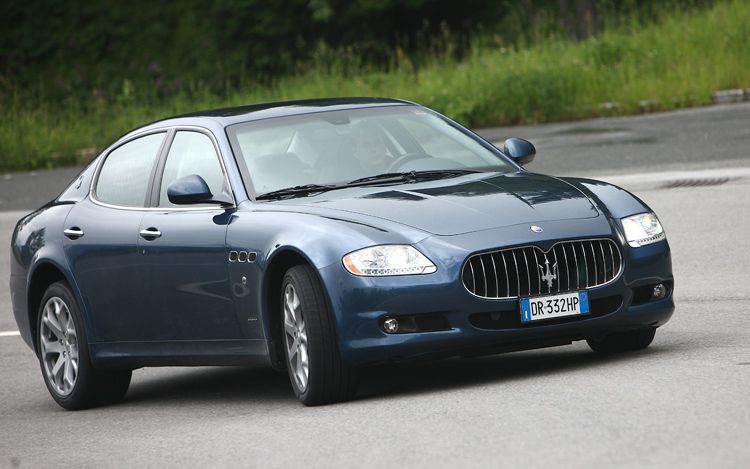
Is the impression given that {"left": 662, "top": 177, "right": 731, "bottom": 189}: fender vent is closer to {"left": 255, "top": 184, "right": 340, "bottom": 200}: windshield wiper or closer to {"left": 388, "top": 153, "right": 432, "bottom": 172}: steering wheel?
{"left": 388, "top": 153, "right": 432, "bottom": 172}: steering wheel

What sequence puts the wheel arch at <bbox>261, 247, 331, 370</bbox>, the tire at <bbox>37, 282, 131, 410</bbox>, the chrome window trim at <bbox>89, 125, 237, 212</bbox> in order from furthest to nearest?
the tire at <bbox>37, 282, 131, 410</bbox> → the chrome window trim at <bbox>89, 125, 237, 212</bbox> → the wheel arch at <bbox>261, 247, 331, 370</bbox>

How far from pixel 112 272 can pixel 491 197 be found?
2.39 m

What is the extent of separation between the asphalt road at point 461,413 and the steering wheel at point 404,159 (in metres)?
1.13

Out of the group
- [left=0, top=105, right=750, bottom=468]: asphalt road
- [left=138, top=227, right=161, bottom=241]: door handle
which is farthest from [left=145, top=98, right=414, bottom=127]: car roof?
[left=0, top=105, right=750, bottom=468]: asphalt road

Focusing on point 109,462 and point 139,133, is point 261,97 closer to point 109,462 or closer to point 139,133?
point 139,133

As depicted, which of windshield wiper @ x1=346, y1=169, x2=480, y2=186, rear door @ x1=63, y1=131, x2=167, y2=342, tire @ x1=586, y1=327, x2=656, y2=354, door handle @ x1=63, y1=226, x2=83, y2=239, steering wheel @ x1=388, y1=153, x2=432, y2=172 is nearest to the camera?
tire @ x1=586, y1=327, x2=656, y2=354

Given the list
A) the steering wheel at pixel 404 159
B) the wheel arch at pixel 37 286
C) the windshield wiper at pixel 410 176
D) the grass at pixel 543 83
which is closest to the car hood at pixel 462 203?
the windshield wiper at pixel 410 176

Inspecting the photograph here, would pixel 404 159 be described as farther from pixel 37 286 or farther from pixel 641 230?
pixel 37 286

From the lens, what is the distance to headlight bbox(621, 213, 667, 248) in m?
8.27

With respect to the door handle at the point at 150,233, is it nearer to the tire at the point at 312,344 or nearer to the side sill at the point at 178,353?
the side sill at the point at 178,353

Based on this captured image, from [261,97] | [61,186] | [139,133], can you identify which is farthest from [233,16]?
[139,133]

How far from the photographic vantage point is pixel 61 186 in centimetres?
2423

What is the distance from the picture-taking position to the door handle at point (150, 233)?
9117 mm

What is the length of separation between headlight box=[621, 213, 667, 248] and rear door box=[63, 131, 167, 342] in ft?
8.83
